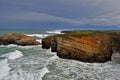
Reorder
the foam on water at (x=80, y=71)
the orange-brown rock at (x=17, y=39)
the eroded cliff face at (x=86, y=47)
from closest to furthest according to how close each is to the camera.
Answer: the foam on water at (x=80, y=71) < the eroded cliff face at (x=86, y=47) < the orange-brown rock at (x=17, y=39)

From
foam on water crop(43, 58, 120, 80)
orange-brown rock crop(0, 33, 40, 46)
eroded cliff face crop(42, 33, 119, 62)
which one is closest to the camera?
foam on water crop(43, 58, 120, 80)

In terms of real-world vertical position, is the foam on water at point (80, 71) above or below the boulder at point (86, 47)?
below

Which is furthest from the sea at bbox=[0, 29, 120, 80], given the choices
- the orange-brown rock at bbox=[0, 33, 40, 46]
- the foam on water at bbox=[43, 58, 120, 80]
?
the orange-brown rock at bbox=[0, 33, 40, 46]

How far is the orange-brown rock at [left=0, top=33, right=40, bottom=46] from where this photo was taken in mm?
41031

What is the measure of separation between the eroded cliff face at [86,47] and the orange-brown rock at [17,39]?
737 inches

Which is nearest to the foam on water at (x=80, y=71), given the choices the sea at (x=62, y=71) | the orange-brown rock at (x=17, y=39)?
the sea at (x=62, y=71)

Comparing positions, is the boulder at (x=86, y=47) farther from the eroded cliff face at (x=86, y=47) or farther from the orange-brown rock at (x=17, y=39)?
the orange-brown rock at (x=17, y=39)

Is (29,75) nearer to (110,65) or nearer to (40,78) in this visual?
(40,78)

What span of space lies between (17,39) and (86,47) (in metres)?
22.2

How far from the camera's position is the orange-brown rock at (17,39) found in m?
41.0

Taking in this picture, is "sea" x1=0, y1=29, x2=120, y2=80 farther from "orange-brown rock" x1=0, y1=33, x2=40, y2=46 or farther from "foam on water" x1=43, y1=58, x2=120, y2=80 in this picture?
"orange-brown rock" x1=0, y1=33, x2=40, y2=46

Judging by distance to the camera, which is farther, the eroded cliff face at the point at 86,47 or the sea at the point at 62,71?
the eroded cliff face at the point at 86,47

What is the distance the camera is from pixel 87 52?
856 inches

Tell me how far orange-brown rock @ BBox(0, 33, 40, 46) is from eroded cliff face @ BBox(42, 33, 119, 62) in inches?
737
